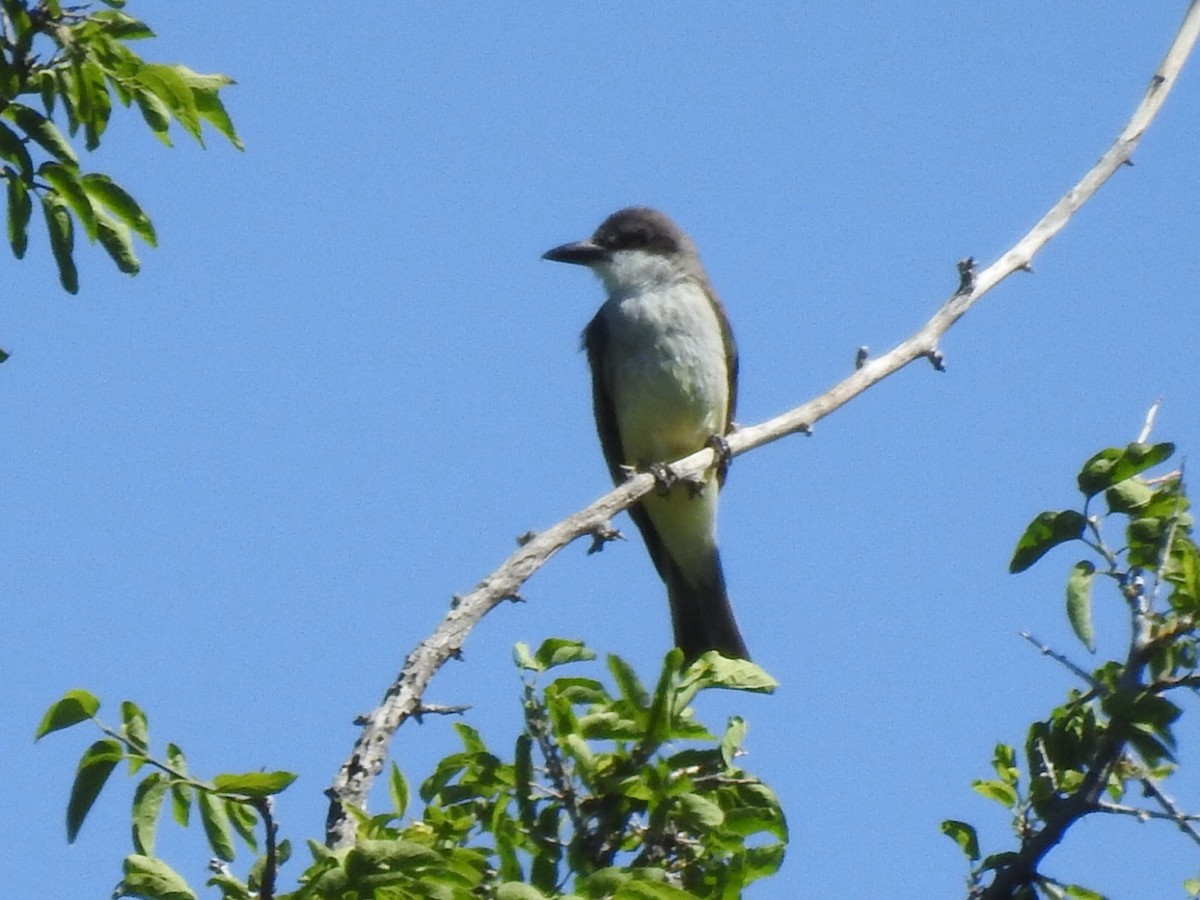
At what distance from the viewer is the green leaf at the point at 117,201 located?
3834 mm

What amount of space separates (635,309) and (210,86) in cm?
417

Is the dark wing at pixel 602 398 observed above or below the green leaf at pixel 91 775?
above

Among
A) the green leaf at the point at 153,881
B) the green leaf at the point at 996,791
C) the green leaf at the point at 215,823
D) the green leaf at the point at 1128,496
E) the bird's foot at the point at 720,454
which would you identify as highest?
the bird's foot at the point at 720,454

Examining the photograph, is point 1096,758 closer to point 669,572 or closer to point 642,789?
point 642,789

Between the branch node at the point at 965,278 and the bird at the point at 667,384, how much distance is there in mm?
2305

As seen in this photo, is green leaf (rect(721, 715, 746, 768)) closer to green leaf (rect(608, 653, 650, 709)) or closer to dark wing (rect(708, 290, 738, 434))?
green leaf (rect(608, 653, 650, 709))

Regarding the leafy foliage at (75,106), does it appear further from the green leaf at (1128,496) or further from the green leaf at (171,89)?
the green leaf at (1128,496)

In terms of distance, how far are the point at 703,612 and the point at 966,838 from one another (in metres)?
4.60

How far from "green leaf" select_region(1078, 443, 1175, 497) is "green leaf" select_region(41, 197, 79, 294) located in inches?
83.7

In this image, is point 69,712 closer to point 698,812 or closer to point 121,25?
point 698,812

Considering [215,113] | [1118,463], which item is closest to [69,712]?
[215,113]

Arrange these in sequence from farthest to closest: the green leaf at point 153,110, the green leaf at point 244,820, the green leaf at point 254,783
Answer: the green leaf at point 153,110 → the green leaf at point 244,820 → the green leaf at point 254,783

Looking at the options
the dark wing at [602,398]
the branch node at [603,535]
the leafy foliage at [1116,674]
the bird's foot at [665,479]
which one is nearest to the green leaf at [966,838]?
the leafy foliage at [1116,674]

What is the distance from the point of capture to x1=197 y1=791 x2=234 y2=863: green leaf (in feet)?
9.60
